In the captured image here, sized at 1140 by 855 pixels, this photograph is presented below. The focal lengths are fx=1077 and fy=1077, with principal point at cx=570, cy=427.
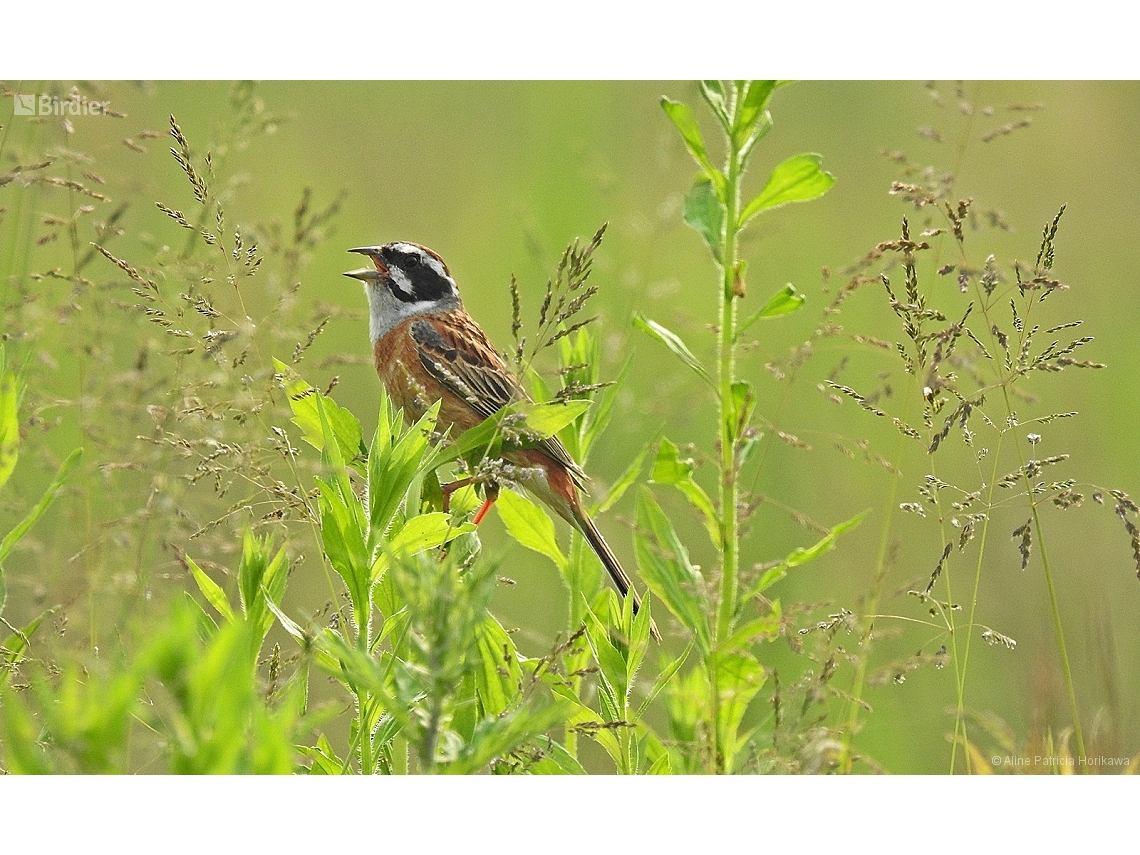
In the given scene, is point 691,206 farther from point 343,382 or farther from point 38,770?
point 343,382

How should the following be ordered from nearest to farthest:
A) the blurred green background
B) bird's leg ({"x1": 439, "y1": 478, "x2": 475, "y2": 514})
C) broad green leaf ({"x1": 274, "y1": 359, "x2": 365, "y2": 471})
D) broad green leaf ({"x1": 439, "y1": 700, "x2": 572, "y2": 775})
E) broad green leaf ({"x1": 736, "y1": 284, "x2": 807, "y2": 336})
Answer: broad green leaf ({"x1": 439, "y1": 700, "x2": 572, "y2": 775})
broad green leaf ({"x1": 736, "y1": 284, "x2": 807, "y2": 336})
broad green leaf ({"x1": 274, "y1": 359, "x2": 365, "y2": 471})
bird's leg ({"x1": 439, "y1": 478, "x2": 475, "y2": 514})
the blurred green background

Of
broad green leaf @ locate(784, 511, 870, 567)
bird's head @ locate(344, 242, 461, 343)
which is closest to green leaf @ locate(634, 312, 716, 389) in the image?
broad green leaf @ locate(784, 511, 870, 567)

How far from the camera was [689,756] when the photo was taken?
1929 millimetres

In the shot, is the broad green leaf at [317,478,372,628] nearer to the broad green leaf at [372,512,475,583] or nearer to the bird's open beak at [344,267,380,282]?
the broad green leaf at [372,512,475,583]

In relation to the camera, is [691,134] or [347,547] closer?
[691,134]

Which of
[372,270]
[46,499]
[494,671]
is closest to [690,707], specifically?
[494,671]

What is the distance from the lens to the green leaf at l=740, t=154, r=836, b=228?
1685 mm

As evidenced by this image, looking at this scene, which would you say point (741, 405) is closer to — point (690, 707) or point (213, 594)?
point (690, 707)

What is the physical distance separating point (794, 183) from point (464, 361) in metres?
→ 1.80

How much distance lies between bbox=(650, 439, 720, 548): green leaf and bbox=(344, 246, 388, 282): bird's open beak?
1772mm

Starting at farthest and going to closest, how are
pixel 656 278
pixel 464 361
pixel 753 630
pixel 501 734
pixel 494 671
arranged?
1. pixel 656 278
2. pixel 464 361
3. pixel 494 671
4. pixel 753 630
5. pixel 501 734

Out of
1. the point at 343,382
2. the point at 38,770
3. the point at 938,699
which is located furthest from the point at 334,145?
the point at 38,770

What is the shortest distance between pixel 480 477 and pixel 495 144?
8.22 ft

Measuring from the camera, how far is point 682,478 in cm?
173
